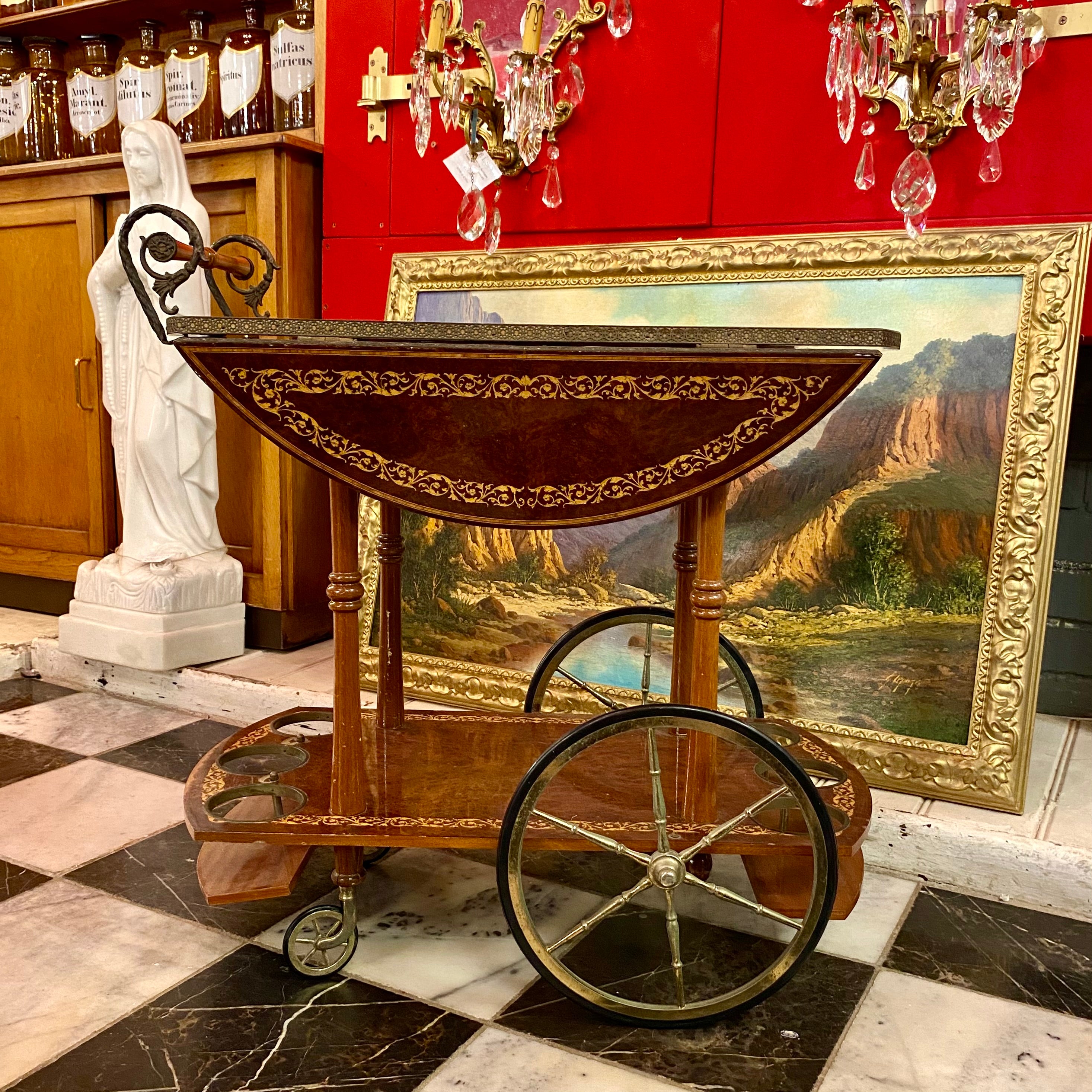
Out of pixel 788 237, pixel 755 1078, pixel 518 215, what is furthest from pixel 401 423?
pixel 518 215

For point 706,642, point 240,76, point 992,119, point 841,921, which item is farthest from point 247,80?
point 841,921

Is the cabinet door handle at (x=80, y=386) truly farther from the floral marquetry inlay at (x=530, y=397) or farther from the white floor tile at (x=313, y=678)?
the floral marquetry inlay at (x=530, y=397)

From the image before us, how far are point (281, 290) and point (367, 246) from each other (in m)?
0.29

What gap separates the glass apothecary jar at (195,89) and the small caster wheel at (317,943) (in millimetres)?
2588

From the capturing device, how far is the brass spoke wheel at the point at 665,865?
1.48 m

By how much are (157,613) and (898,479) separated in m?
2.04

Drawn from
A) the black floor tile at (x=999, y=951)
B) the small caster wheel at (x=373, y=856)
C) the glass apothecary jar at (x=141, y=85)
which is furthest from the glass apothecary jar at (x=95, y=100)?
the black floor tile at (x=999, y=951)

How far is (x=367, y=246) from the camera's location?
298 cm

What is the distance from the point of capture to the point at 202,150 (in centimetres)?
300

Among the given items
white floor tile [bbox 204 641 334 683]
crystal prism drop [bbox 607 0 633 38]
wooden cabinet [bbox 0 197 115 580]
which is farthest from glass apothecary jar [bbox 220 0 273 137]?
white floor tile [bbox 204 641 334 683]

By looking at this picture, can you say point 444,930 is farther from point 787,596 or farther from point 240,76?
point 240,76

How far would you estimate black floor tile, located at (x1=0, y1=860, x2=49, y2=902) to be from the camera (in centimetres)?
187
